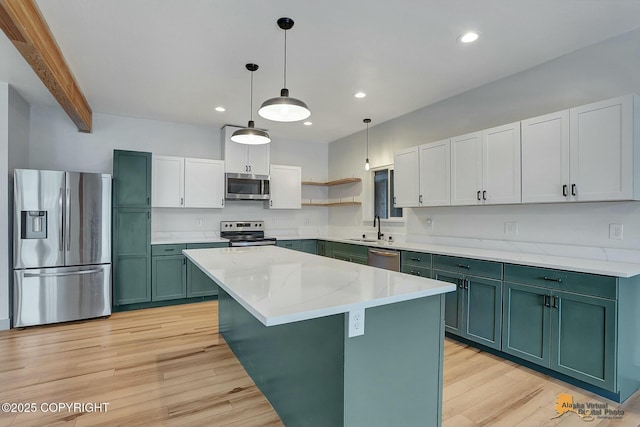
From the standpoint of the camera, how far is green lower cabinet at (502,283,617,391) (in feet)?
7.09

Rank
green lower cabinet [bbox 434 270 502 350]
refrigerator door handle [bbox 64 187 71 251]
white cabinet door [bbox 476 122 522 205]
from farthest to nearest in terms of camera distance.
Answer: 1. refrigerator door handle [bbox 64 187 71 251]
2. white cabinet door [bbox 476 122 522 205]
3. green lower cabinet [bbox 434 270 502 350]

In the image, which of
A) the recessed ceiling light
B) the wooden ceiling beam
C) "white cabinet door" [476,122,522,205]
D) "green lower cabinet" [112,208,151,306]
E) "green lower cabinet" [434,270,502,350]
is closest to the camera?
the wooden ceiling beam

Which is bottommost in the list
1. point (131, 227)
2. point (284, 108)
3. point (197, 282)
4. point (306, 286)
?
point (197, 282)

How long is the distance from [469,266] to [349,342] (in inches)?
79.2

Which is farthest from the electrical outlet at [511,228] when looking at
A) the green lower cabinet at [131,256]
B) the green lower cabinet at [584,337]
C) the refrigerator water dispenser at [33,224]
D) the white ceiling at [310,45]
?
the refrigerator water dispenser at [33,224]

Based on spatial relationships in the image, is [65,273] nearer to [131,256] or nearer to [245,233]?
[131,256]

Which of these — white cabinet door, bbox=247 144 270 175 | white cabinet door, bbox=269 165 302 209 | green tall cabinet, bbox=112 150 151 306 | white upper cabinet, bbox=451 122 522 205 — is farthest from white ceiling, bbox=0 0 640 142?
white cabinet door, bbox=269 165 302 209

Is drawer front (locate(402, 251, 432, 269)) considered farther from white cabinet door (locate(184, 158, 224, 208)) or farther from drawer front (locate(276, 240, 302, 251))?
white cabinet door (locate(184, 158, 224, 208))

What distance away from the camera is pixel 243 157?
5.25 meters

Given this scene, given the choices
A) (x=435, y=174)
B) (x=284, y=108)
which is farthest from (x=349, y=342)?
(x=435, y=174)

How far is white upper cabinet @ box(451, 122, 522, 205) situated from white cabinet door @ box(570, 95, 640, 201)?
45 cm

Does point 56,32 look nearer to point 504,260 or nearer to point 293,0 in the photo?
point 293,0

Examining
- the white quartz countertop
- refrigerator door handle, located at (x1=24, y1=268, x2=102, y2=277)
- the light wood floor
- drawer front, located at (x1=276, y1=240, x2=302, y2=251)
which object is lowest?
the light wood floor

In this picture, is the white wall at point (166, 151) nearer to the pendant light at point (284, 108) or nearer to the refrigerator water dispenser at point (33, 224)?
the refrigerator water dispenser at point (33, 224)
